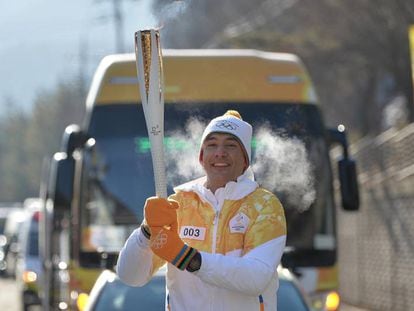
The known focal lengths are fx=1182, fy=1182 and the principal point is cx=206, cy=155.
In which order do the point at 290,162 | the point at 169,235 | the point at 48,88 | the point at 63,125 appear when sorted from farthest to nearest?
the point at 63,125, the point at 48,88, the point at 290,162, the point at 169,235

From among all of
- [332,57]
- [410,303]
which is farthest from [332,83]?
[410,303]

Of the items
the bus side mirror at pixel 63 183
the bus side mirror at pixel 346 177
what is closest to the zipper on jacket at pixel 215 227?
the bus side mirror at pixel 63 183

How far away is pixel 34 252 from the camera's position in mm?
19000

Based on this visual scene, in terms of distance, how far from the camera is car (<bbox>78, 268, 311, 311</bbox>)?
6.76m

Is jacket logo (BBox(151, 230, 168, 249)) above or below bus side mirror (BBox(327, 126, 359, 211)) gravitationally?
below

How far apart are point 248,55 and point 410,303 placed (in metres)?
6.20

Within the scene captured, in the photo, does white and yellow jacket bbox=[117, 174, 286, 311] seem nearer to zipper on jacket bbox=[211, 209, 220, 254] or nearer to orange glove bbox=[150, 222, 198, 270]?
zipper on jacket bbox=[211, 209, 220, 254]

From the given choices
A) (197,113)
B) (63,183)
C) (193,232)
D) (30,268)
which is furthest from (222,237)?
(30,268)

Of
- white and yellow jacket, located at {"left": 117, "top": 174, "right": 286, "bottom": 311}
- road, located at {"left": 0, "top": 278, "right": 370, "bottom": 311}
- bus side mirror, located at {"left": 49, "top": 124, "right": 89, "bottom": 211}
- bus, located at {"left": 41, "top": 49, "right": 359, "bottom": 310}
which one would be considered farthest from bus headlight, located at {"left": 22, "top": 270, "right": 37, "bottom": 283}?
white and yellow jacket, located at {"left": 117, "top": 174, "right": 286, "bottom": 311}

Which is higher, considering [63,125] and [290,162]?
[63,125]

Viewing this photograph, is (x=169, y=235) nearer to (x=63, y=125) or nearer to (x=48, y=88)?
(x=48, y=88)

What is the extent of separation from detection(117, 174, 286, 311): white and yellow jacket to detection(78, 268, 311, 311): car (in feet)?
6.96

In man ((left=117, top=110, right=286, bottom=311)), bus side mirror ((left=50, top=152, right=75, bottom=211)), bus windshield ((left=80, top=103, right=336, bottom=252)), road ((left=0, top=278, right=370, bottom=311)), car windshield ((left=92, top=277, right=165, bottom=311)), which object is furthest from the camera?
road ((left=0, top=278, right=370, bottom=311))

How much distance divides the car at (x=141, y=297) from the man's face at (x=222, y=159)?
217cm
